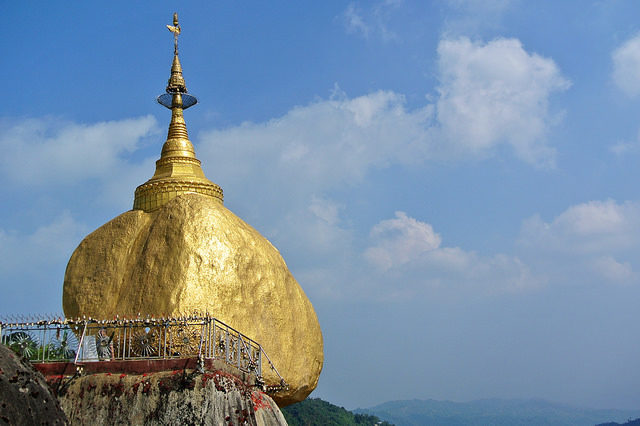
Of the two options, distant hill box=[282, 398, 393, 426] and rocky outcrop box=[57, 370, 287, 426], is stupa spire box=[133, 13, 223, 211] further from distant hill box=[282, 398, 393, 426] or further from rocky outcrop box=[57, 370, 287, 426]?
distant hill box=[282, 398, 393, 426]

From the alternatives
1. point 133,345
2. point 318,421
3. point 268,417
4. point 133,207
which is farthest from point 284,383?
point 318,421

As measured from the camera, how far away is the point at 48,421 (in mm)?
10805

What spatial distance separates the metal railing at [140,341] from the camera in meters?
17.2

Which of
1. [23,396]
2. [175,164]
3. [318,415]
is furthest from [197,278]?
[318,415]

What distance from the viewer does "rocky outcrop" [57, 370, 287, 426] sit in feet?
51.2

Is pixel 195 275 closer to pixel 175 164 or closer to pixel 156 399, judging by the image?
pixel 156 399

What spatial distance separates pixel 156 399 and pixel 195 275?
14.6 feet

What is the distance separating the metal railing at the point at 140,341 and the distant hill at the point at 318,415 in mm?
59570

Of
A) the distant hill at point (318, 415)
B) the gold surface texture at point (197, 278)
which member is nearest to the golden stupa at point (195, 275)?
the gold surface texture at point (197, 278)

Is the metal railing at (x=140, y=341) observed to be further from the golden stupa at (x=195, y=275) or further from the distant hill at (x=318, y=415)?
the distant hill at (x=318, y=415)

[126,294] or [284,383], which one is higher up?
[126,294]

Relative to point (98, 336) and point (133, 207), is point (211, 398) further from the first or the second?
point (133, 207)

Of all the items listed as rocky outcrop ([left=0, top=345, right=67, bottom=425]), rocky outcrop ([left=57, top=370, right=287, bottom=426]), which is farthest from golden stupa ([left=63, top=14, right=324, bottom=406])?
rocky outcrop ([left=0, top=345, right=67, bottom=425])

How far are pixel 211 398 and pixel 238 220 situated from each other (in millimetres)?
7461
